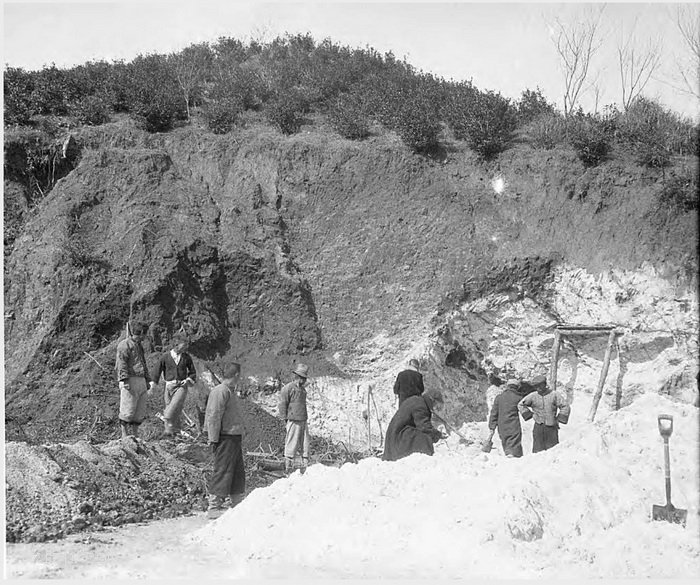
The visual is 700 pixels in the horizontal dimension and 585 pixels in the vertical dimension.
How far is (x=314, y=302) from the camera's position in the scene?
16.6 metres

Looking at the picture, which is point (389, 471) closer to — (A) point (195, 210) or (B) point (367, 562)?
(B) point (367, 562)

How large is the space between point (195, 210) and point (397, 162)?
4.72m

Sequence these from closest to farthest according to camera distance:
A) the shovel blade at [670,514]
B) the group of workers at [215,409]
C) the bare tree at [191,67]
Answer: the shovel blade at [670,514]
the group of workers at [215,409]
the bare tree at [191,67]

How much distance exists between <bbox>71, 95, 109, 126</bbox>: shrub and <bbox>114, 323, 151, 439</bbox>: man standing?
33.5 ft

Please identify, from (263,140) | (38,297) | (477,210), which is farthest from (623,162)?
(38,297)

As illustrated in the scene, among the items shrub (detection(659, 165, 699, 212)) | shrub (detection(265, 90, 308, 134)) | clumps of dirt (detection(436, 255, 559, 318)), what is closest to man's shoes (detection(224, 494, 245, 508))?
clumps of dirt (detection(436, 255, 559, 318))

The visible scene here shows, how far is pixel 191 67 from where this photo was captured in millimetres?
24250

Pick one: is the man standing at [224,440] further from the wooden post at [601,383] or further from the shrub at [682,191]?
the shrub at [682,191]

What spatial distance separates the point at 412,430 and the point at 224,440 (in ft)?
Answer: 7.14

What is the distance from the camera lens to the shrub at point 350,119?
743 inches

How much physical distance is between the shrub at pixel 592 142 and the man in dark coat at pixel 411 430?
30.7ft

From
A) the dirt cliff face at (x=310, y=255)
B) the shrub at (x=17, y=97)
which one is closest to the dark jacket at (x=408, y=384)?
the dirt cliff face at (x=310, y=255)

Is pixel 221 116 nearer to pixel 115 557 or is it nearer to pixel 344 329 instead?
pixel 344 329

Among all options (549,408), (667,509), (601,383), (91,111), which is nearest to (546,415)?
(549,408)
